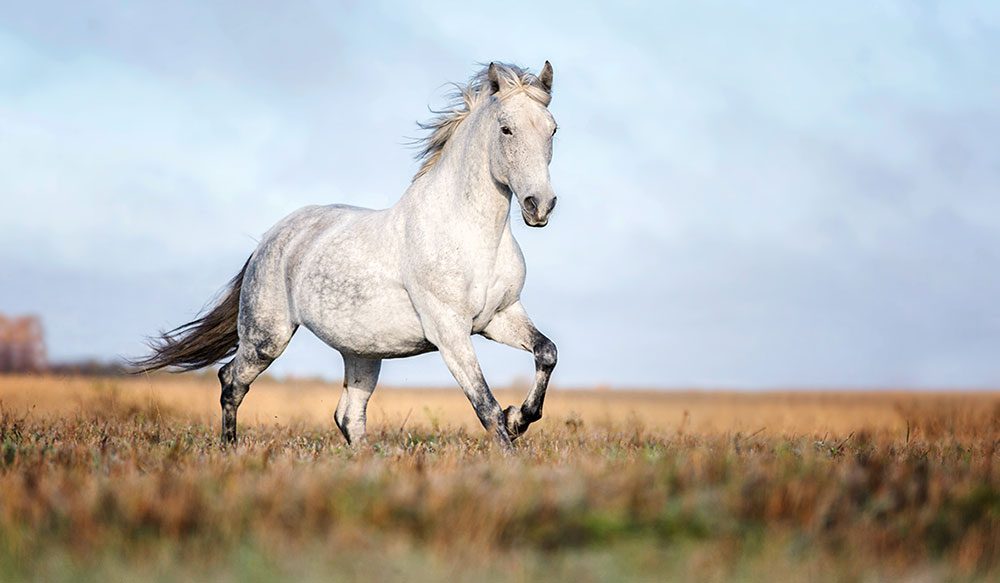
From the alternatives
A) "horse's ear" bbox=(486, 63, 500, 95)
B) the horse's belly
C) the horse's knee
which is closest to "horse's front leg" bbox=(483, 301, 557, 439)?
the horse's knee

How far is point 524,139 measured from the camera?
704cm

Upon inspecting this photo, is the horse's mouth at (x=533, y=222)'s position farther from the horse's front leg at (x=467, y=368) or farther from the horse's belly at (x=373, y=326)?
the horse's belly at (x=373, y=326)

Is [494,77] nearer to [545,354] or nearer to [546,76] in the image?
[546,76]

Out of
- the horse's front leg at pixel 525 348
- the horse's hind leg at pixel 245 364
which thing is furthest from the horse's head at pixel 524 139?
the horse's hind leg at pixel 245 364

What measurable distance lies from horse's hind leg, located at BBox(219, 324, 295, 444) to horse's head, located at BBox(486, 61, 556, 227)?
9.56 ft

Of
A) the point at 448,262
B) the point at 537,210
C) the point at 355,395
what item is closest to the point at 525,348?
the point at 448,262

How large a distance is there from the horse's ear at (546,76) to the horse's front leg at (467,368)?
176 centimetres

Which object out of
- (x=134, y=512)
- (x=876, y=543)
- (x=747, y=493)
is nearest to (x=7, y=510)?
(x=134, y=512)

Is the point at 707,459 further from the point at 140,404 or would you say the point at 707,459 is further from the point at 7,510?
the point at 140,404

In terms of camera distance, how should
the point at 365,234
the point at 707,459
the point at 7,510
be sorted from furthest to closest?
the point at 365,234 → the point at 707,459 → the point at 7,510

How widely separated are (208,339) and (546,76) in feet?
15.1

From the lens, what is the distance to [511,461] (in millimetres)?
6090

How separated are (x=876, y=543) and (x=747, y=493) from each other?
0.59 metres

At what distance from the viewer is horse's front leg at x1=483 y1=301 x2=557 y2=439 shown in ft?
24.8
